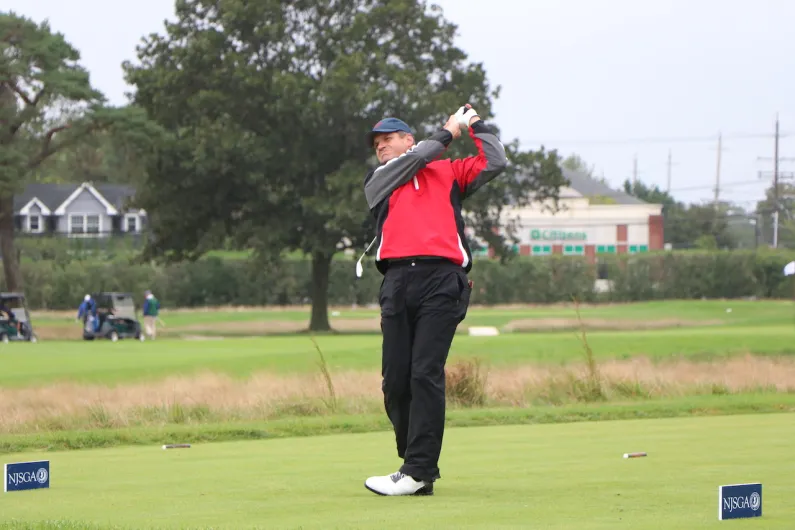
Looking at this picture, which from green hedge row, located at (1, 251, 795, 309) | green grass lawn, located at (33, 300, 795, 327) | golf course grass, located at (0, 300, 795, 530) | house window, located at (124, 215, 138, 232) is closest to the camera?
golf course grass, located at (0, 300, 795, 530)

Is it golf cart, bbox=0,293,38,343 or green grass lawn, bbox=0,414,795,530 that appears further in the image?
golf cart, bbox=0,293,38,343

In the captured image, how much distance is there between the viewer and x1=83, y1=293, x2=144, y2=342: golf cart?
44500 millimetres

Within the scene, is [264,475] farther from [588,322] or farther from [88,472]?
[588,322]

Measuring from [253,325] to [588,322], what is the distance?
1332cm

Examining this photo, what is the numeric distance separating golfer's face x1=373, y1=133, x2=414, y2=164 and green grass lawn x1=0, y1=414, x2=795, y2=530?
1.72 m

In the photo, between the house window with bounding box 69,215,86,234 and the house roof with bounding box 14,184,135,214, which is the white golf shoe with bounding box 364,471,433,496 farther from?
the house window with bounding box 69,215,86,234

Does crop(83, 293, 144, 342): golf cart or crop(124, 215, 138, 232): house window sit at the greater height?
crop(124, 215, 138, 232): house window

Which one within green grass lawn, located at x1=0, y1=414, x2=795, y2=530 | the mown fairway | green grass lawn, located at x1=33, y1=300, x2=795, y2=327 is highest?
green grass lawn, located at x1=0, y1=414, x2=795, y2=530

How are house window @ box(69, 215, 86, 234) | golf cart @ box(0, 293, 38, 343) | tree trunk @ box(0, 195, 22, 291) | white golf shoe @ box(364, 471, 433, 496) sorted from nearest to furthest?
1. white golf shoe @ box(364, 471, 433, 496)
2. golf cart @ box(0, 293, 38, 343)
3. tree trunk @ box(0, 195, 22, 291)
4. house window @ box(69, 215, 86, 234)

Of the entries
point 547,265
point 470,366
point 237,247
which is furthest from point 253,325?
point 470,366

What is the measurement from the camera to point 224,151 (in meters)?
46.7

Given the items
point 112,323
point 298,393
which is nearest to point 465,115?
point 298,393

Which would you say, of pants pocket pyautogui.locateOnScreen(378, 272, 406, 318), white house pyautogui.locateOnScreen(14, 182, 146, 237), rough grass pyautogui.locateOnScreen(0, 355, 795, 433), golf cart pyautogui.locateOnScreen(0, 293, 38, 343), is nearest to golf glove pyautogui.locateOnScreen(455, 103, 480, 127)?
pants pocket pyautogui.locateOnScreen(378, 272, 406, 318)

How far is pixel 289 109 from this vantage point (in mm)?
46719
